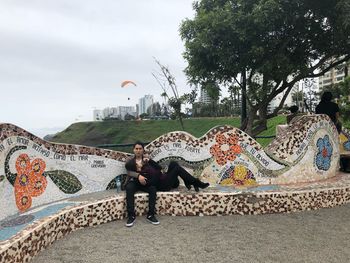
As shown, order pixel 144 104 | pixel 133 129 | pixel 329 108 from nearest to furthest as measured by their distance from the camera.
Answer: pixel 329 108 < pixel 133 129 < pixel 144 104

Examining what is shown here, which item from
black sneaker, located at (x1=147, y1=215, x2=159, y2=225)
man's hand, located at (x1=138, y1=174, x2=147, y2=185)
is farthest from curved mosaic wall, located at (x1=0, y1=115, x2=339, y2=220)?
black sneaker, located at (x1=147, y1=215, x2=159, y2=225)

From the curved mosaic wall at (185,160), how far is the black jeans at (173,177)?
470 millimetres

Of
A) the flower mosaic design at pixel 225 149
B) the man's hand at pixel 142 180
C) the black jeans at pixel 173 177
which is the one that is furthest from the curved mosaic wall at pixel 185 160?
the man's hand at pixel 142 180

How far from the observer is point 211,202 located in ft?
17.6

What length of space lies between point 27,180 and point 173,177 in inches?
80.9

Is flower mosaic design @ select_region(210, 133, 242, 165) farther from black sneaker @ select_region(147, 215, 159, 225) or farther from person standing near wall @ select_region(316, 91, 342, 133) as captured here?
person standing near wall @ select_region(316, 91, 342, 133)

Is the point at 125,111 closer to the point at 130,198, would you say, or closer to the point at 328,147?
the point at 328,147

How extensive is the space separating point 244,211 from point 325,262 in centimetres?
184

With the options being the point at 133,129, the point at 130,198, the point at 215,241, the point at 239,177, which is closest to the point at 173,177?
the point at 130,198

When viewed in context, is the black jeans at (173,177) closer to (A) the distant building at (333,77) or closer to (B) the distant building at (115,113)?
(A) the distant building at (333,77)

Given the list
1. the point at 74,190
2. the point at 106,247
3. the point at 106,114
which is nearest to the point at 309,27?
the point at 74,190

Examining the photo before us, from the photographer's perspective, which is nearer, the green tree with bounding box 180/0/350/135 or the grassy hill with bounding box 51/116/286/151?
the green tree with bounding box 180/0/350/135

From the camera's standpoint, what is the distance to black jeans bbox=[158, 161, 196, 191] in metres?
5.52

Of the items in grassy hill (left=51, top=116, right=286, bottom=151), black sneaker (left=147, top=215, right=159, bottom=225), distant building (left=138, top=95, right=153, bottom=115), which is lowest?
black sneaker (left=147, top=215, right=159, bottom=225)
